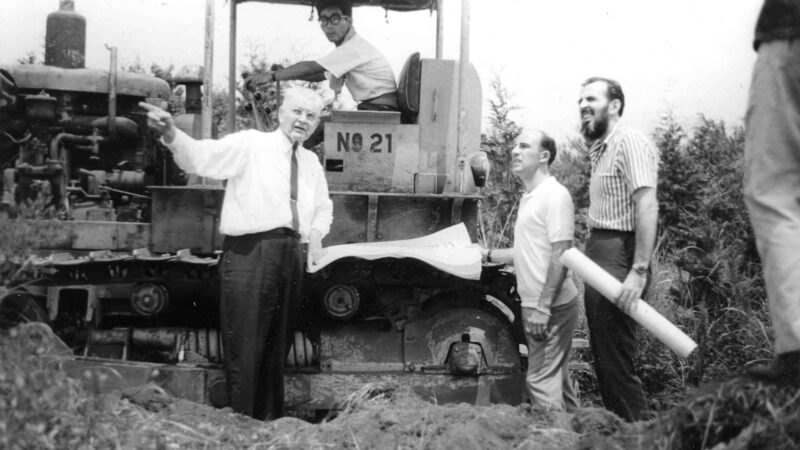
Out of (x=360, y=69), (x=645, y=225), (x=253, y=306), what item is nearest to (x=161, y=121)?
(x=253, y=306)

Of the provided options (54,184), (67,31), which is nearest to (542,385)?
(54,184)

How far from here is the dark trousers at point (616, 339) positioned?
5.14 metres

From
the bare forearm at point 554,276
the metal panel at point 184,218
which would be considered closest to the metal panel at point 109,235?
the metal panel at point 184,218

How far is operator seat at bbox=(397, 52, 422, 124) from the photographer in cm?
698

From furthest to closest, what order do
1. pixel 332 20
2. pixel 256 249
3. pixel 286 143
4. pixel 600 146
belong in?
pixel 332 20 → pixel 286 143 → pixel 256 249 → pixel 600 146

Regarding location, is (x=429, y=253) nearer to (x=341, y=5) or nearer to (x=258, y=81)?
(x=258, y=81)

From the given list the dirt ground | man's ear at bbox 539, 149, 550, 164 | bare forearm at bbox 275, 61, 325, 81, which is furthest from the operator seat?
the dirt ground

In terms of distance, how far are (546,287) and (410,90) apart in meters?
2.21

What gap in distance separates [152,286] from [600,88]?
120 inches

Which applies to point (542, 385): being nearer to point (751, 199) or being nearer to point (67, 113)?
point (751, 199)

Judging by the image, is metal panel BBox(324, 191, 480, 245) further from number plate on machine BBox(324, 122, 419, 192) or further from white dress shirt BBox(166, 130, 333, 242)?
white dress shirt BBox(166, 130, 333, 242)

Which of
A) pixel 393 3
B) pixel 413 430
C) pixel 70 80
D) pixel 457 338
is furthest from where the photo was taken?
pixel 393 3

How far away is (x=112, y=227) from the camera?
687cm

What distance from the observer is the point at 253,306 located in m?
5.67
